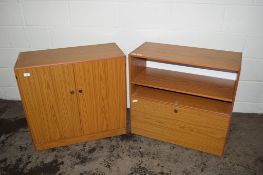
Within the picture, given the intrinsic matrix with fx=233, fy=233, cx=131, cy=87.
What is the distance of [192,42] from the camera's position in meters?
2.36

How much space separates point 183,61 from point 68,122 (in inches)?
46.4

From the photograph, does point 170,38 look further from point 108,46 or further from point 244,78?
point 244,78

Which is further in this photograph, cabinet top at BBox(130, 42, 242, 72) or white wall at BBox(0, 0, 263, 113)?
white wall at BBox(0, 0, 263, 113)

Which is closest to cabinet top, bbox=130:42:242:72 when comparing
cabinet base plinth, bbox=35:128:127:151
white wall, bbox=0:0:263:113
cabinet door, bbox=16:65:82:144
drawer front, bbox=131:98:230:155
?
white wall, bbox=0:0:263:113

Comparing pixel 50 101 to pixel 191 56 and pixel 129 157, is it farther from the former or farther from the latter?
pixel 191 56

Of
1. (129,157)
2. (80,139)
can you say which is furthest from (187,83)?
(80,139)

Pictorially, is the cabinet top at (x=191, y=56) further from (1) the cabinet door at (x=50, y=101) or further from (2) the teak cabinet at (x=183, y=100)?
(1) the cabinet door at (x=50, y=101)

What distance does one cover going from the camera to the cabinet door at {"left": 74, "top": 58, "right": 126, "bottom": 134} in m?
2.02

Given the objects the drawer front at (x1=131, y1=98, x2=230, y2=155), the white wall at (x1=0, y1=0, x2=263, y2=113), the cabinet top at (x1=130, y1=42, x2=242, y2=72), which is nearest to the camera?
the cabinet top at (x1=130, y1=42, x2=242, y2=72)

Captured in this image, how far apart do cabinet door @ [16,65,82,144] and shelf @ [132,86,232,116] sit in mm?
611

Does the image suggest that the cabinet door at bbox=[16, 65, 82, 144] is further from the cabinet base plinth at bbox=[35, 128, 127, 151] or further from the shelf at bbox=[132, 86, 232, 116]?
the shelf at bbox=[132, 86, 232, 116]

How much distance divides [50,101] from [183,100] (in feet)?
3.92

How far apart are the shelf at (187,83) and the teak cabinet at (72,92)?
0.92 feet

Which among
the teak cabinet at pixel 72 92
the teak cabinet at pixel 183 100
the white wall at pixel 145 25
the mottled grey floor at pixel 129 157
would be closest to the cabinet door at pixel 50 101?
the teak cabinet at pixel 72 92
